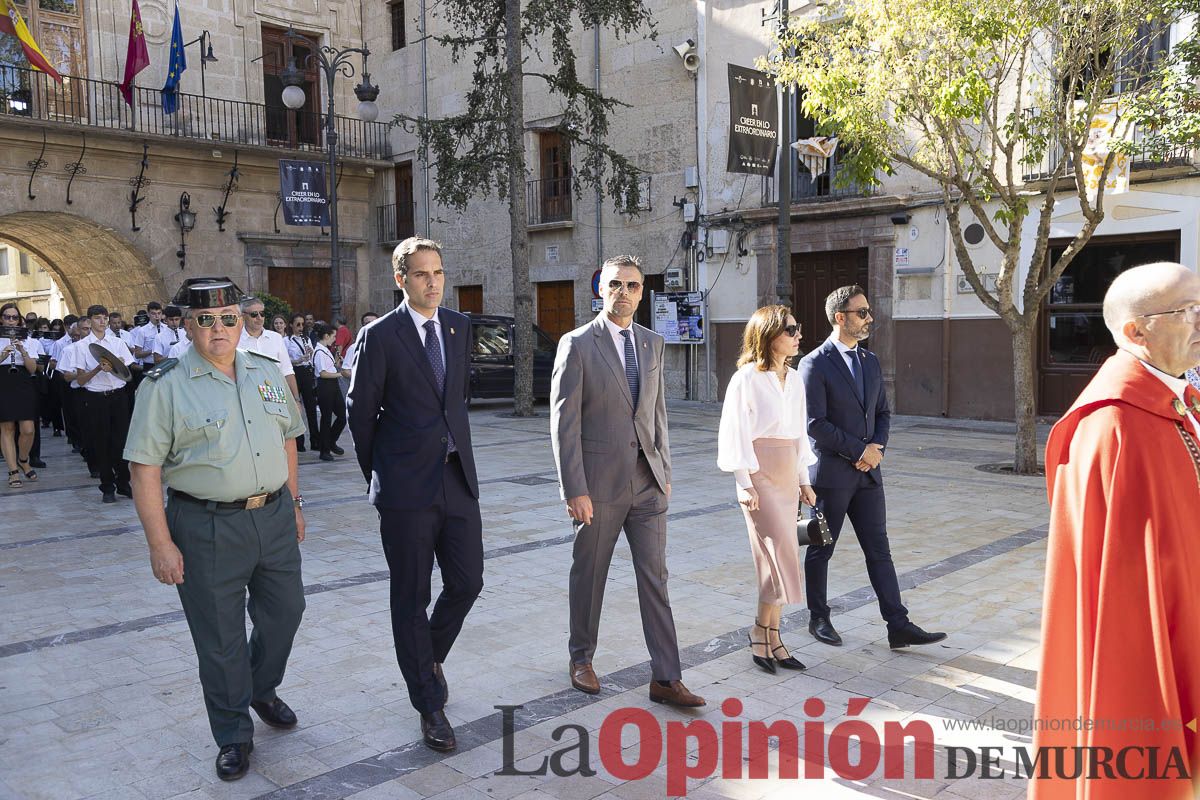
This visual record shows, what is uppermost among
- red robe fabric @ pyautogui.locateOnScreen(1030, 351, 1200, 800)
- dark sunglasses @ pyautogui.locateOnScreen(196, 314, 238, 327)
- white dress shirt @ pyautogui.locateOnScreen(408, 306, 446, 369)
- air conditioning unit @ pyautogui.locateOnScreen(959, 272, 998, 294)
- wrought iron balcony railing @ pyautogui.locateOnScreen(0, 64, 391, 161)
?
wrought iron balcony railing @ pyautogui.locateOnScreen(0, 64, 391, 161)

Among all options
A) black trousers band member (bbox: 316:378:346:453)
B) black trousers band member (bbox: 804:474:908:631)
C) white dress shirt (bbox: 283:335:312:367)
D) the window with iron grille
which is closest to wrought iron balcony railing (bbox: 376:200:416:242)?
the window with iron grille

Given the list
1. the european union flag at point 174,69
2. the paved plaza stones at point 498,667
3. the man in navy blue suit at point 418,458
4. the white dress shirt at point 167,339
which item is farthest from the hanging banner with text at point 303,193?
the man in navy blue suit at point 418,458

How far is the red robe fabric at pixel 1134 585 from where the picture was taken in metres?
2.26

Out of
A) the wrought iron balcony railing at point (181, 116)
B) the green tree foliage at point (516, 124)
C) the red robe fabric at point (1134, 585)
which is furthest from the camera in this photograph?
the wrought iron balcony railing at point (181, 116)

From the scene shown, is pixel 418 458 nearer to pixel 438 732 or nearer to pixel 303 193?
pixel 438 732

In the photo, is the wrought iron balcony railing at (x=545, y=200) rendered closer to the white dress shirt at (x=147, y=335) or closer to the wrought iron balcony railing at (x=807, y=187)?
the wrought iron balcony railing at (x=807, y=187)

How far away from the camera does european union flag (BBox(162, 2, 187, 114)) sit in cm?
1994

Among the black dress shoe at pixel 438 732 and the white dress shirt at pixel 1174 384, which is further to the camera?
the black dress shoe at pixel 438 732

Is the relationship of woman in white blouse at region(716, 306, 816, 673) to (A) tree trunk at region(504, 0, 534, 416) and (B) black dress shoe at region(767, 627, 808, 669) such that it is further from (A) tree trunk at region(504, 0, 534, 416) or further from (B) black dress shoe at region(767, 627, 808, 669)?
(A) tree trunk at region(504, 0, 534, 416)

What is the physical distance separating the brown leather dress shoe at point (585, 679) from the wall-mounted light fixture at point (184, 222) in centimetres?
2011

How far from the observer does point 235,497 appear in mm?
3541

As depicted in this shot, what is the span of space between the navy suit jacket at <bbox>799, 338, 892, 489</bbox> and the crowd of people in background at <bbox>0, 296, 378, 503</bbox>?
406 cm

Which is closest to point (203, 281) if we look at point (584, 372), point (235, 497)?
point (235, 497)

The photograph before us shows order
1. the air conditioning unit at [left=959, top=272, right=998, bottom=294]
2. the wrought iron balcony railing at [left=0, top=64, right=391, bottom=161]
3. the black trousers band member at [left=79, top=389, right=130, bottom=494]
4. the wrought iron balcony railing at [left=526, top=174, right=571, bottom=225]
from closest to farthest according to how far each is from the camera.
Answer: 1. the black trousers band member at [left=79, top=389, right=130, bottom=494]
2. the air conditioning unit at [left=959, top=272, right=998, bottom=294]
3. the wrought iron balcony railing at [left=0, top=64, right=391, bottom=161]
4. the wrought iron balcony railing at [left=526, top=174, right=571, bottom=225]
